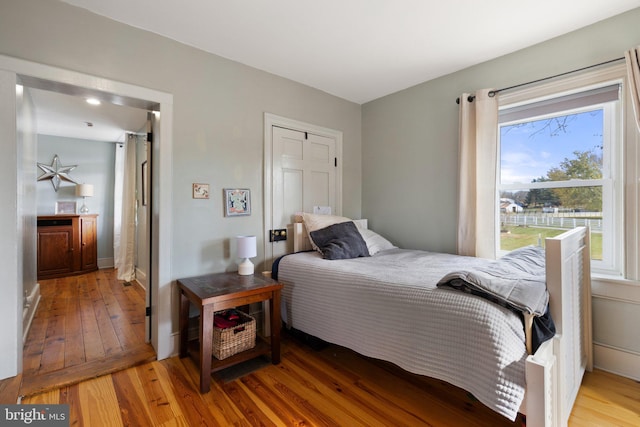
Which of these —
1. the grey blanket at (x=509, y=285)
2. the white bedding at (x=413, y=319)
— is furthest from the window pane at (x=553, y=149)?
the grey blanket at (x=509, y=285)

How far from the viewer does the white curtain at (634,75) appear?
1.81 meters

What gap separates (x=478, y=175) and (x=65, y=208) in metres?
6.31

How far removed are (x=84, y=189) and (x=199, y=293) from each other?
4598mm

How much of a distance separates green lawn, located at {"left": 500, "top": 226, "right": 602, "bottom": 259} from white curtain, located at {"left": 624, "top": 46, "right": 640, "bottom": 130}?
87cm

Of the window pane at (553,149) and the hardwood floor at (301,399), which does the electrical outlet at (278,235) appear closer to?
the hardwood floor at (301,399)

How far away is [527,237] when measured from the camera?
2.50 metres

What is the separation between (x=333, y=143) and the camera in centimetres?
337

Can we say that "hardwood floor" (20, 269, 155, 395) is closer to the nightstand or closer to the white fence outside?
the nightstand

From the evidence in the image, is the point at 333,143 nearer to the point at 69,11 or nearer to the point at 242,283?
the point at 242,283

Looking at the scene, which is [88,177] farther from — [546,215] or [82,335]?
[546,215]

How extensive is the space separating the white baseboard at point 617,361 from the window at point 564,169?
55cm

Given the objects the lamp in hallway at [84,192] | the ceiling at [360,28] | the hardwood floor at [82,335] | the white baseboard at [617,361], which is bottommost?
the hardwood floor at [82,335]

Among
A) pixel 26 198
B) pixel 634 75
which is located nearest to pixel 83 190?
pixel 26 198

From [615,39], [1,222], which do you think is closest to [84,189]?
[1,222]
